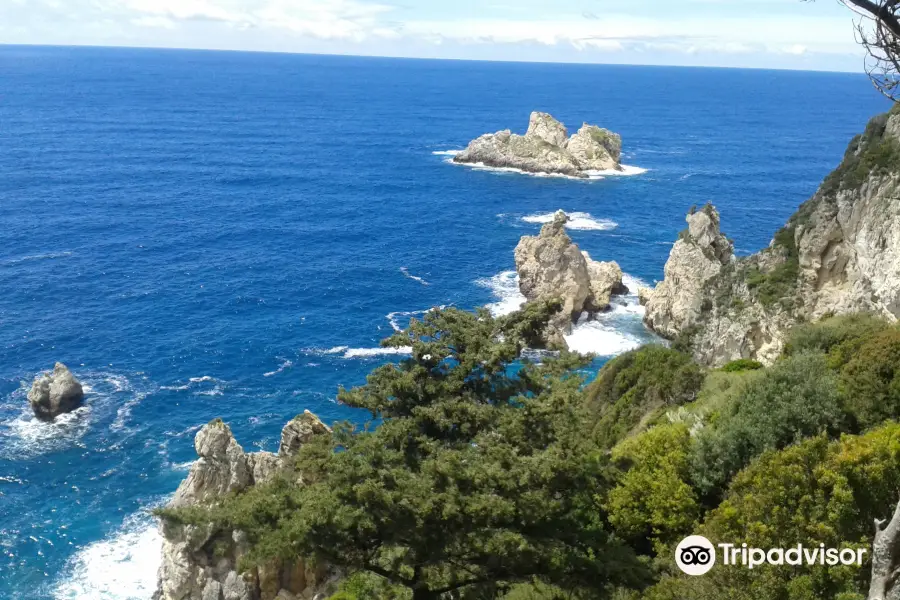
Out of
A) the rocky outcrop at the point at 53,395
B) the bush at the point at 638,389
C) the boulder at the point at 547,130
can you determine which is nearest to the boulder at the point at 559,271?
the bush at the point at 638,389

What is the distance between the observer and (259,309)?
64.8 meters

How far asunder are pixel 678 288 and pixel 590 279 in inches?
365

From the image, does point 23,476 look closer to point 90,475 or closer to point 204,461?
point 90,475

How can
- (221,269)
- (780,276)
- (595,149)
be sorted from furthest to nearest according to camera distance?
1. (595,149)
2. (221,269)
3. (780,276)

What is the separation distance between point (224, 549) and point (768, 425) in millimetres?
17666

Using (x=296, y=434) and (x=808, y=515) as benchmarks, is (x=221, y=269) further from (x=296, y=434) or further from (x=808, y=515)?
(x=808, y=515)

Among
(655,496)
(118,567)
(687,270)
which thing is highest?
(655,496)

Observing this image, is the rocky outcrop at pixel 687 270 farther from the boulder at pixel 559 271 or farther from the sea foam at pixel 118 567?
the sea foam at pixel 118 567

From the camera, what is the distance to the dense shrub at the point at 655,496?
730 inches

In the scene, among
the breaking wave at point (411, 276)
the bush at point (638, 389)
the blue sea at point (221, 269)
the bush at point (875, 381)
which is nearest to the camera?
the bush at point (875, 381)

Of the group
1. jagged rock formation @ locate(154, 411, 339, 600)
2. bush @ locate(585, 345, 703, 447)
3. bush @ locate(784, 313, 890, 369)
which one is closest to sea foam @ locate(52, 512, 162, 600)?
jagged rock formation @ locate(154, 411, 339, 600)

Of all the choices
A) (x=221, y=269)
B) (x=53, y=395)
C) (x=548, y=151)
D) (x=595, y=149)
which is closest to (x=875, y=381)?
(x=53, y=395)

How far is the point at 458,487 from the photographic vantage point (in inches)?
667

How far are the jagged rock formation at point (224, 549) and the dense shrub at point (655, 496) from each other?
1059 cm
